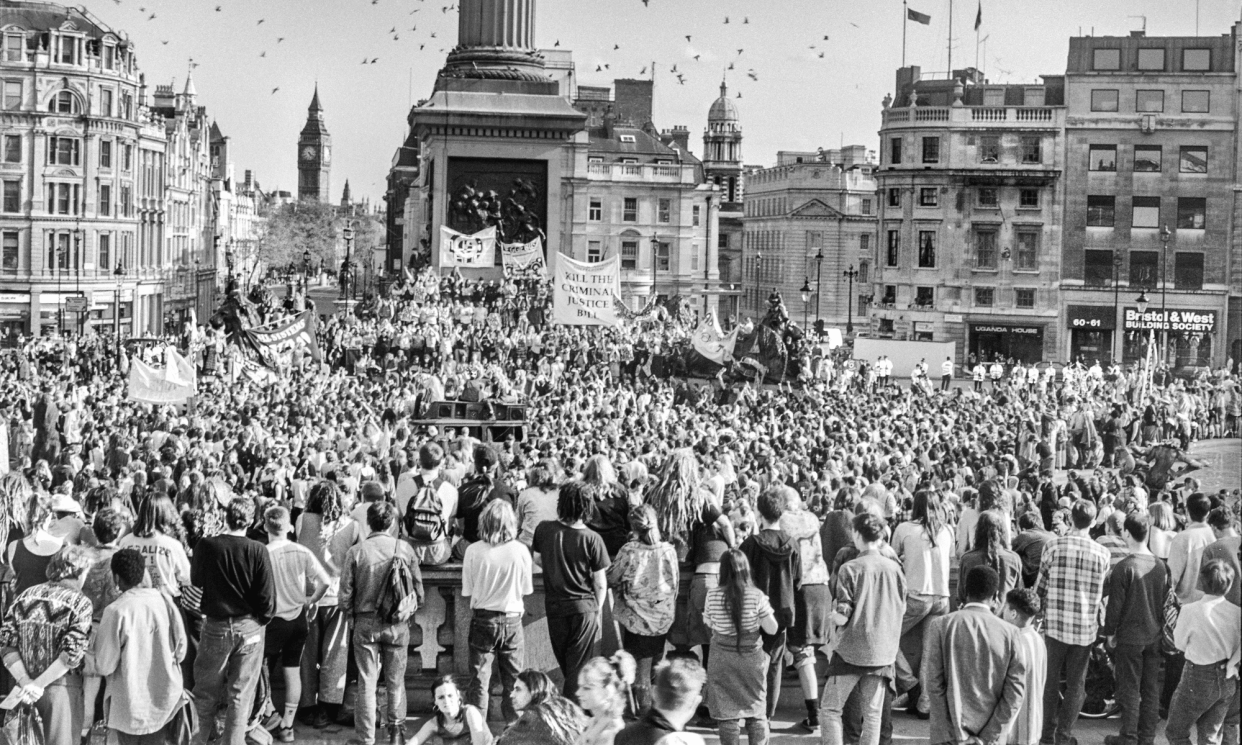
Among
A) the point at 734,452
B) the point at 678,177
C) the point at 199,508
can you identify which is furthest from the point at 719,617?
the point at 678,177

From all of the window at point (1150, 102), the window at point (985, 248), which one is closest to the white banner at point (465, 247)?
the window at point (985, 248)

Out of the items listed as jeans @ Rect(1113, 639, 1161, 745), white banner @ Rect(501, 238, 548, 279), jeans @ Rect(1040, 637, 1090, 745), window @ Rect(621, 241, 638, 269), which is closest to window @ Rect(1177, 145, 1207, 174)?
white banner @ Rect(501, 238, 548, 279)

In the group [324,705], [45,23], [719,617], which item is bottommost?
[324,705]

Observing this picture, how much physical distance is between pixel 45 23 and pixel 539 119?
72.6ft

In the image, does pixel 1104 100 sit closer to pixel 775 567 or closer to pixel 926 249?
pixel 926 249

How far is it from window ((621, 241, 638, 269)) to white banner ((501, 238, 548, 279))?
2632cm

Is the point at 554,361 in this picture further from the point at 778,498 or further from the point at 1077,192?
the point at 1077,192

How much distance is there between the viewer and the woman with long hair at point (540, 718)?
7.77m

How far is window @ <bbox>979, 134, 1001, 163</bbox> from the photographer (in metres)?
65.9

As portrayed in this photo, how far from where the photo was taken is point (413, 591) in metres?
10.0

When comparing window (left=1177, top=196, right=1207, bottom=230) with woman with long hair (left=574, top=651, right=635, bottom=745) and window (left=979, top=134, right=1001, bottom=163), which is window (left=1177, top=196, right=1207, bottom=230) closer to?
window (left=979, top=134, right=1001, bottom=163)

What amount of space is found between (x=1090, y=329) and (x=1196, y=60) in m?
10.7

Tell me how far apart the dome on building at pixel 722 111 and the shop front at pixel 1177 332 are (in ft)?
246

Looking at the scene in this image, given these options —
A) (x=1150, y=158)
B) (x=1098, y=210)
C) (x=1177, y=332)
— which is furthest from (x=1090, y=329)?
(x=1150, y=158)
